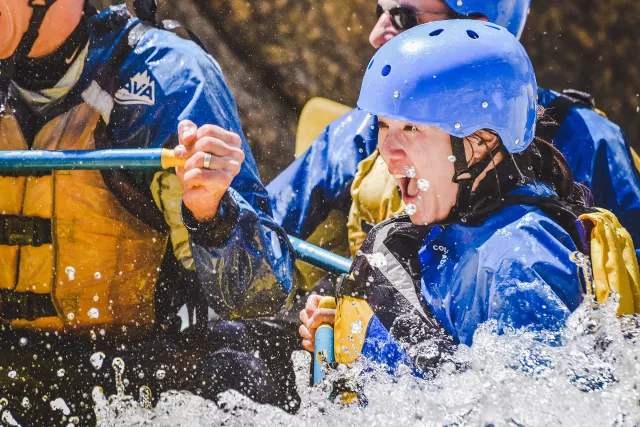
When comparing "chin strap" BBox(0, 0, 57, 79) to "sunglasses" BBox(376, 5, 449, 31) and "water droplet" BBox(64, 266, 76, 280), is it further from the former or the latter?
"sunglasses" BBox(376, 5, 449, 31)

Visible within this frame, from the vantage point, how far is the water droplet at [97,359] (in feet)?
8.08

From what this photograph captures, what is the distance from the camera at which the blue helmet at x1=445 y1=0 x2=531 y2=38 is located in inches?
105

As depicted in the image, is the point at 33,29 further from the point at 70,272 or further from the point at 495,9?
the point at 495,9

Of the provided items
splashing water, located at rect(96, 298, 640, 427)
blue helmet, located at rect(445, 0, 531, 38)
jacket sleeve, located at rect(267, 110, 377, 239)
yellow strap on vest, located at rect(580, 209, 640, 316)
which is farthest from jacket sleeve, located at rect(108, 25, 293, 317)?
yellow strap on vest, located at rect(580, 209, 640, 316)

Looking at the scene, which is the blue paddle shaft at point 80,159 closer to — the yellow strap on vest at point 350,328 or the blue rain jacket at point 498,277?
the yellow strap on vest at point 350,328

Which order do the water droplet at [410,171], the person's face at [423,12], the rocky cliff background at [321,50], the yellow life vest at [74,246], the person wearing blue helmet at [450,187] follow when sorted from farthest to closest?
the rocky cliff background at [321,50]
the person's face at [423,12]
the yellow life vest at [74,246]
the water droplet at [410,171]
the person wearing blue helmet at [450,187]

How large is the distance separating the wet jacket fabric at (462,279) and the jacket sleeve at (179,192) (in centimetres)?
33

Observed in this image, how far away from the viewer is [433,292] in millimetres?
1830

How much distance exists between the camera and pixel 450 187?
1.87 meters

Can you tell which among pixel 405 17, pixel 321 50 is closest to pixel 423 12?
pixel 405 17

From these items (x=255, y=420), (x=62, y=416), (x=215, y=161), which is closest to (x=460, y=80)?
(x=215, y=161)

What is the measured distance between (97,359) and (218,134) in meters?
0.82

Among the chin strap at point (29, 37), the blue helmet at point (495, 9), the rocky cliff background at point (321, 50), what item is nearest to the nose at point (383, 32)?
the blue helmet at point (495, 9)

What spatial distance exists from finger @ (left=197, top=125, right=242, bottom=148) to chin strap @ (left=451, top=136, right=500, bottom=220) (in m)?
0.51
